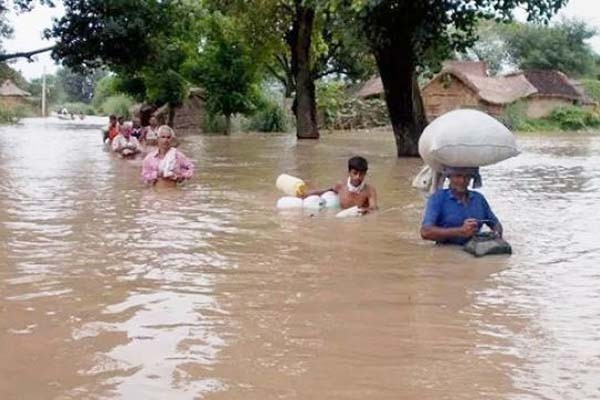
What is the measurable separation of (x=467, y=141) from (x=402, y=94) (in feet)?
39.1

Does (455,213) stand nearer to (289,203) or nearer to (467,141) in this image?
(467,141)

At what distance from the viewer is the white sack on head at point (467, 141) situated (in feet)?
24.8

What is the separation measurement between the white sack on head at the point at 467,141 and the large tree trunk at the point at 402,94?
10956 mm

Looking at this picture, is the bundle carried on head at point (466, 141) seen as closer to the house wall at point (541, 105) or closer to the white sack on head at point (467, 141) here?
the white sack on head at point (467, 141)

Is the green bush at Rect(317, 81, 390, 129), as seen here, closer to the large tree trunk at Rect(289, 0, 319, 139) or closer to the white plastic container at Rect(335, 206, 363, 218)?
the large tree trunk at Rect(289, 0, 319, 139)

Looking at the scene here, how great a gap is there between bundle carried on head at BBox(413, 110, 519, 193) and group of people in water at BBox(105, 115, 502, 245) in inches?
5.7

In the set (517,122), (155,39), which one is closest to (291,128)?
(517,122)

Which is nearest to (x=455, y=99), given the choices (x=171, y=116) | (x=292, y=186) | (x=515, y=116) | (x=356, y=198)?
(x=515, y=116)

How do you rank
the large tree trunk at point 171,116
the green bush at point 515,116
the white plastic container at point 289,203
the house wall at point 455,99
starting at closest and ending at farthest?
the white plastic container at point 289,203 < the large tree trunk at point 171,116 < the green bush at point 515,116 < the house wall at point 455,99

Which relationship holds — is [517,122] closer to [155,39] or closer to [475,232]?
[155,39]

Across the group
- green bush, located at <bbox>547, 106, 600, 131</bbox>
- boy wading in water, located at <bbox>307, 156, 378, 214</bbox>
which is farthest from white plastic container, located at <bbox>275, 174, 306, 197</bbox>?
green bush, located at <bbox>547, 106, 600, 131</bbox>

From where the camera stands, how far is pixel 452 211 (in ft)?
24.8

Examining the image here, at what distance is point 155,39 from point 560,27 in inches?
1691

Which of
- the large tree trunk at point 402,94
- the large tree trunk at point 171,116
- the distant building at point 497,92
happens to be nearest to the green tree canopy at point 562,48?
the distant building at point 497,92
